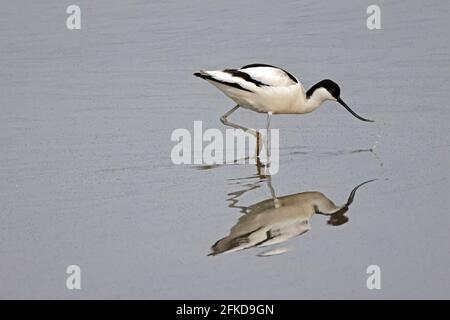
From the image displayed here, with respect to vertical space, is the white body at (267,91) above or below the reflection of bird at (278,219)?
above

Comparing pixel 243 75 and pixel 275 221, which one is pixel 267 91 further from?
pixel 275 221

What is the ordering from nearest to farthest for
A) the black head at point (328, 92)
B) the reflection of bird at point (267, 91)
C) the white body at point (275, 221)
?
1. the white body at point (275, 221)
2. the reflection of bird at point (267, 91)
3. the black head at point (328, 92)

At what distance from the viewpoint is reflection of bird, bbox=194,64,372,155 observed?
874 cm

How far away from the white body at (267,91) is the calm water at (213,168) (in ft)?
0.95

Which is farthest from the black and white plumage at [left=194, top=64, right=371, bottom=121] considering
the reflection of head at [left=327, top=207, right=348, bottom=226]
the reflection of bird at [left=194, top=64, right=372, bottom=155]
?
the reflection of head at [left=327, top=207, right=348, bottom=226]

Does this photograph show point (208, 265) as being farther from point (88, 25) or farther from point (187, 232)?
point (88, 25)

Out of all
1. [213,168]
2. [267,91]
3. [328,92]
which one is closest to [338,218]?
[213,168]

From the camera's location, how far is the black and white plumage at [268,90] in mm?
8742

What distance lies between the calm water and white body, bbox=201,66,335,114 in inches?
11.4

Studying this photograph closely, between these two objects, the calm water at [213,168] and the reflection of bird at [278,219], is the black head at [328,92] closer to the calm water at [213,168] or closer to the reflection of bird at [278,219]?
the calm water at [213,168]

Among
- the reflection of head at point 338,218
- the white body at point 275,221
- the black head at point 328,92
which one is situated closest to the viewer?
the white body at point 275,221

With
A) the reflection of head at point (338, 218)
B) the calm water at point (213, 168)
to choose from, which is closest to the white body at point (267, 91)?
the calm water at point (213, 168)

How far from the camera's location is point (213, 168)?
8352mm

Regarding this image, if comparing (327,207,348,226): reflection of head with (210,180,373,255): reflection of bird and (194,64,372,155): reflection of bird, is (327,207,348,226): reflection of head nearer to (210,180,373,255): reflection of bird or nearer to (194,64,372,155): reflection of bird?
(210,180,373,255): reflection of bird
